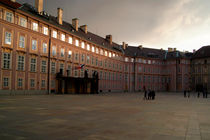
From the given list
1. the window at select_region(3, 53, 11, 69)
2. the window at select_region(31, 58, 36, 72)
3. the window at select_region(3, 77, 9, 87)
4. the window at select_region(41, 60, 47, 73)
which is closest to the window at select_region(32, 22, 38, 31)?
the window at select_region(31, 58, 36, 72)

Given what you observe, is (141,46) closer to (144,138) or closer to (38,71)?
(38,71)

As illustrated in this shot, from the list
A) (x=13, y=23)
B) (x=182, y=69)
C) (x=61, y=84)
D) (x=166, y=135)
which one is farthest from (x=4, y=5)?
(x=182, y=69)

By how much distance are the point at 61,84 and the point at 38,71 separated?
6.04 m

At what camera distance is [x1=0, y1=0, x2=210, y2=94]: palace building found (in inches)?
1297

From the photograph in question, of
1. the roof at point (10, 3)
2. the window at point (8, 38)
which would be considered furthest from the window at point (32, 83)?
the roof at point (10, 3)

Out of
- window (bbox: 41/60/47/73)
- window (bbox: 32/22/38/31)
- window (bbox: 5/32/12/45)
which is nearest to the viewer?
window (bbox: 5/32/12/45)

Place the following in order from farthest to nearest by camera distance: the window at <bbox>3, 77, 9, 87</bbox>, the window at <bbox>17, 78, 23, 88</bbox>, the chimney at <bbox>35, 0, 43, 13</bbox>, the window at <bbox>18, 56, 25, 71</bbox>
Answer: the chimney at <bbox>35, 0, 43, 13</bbox>
the window at <bbox>18, 56, 25, 71</bbox>
the window at <bbox>17, 78, 23, 88</bbox>
the window at <bbox>3, 77, 9, 87</bbox>

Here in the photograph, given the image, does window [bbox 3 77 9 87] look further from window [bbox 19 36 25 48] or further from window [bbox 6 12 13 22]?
window [bbox 6 12 13 22]

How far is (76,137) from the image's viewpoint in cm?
689

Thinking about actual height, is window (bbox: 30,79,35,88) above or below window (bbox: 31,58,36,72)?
below

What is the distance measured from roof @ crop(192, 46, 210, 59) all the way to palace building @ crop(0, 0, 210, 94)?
268 centimetres

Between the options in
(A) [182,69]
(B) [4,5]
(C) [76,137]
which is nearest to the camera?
(C) [76,137]

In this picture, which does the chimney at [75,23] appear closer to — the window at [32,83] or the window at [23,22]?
the window at [23,22]

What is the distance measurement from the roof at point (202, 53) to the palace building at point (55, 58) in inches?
106
